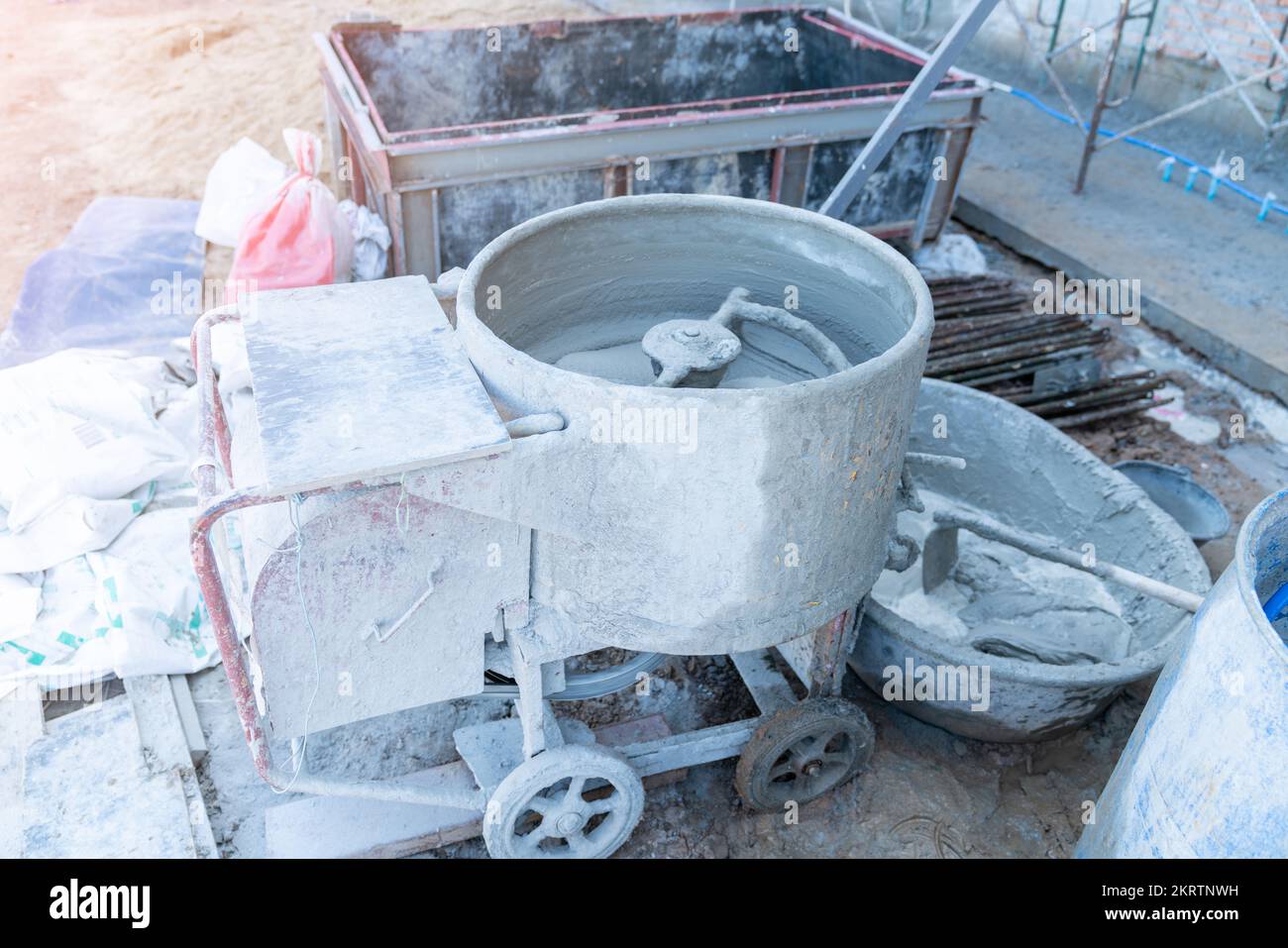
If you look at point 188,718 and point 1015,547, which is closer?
point 188,718

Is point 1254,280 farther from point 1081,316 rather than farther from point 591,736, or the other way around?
point 591,736

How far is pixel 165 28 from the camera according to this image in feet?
34.8

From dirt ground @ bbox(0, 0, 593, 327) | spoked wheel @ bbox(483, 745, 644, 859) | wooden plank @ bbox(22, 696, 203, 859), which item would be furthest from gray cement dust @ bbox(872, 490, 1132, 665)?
dirt ground @ bbox(0, 0, 593, 327)

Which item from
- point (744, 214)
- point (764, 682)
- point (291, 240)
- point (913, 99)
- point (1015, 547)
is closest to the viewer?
point (744, 214)

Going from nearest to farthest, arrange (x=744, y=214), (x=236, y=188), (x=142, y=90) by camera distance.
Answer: (x=744, y=214) → (x=236, y=188) → (x=142, y=90)

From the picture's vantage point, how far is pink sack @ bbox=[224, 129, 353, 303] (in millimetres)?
5262

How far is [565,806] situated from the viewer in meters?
3.07

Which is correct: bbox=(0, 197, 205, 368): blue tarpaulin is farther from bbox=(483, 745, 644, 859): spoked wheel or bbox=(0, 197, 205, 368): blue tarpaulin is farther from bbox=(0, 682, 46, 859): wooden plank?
bbox=(483, 745, 644, 859): spoked wheel

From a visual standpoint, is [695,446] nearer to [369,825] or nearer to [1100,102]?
[369,825]

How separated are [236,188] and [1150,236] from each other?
5881 millimetres

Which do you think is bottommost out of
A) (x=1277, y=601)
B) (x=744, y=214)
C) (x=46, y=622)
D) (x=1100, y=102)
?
(x=46, y=622)

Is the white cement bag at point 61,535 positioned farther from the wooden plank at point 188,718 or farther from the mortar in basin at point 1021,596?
the mortar in basin at point 1021,596

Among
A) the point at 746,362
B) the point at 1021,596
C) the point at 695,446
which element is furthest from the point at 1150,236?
the point at 695,446

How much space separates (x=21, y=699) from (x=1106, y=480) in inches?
164
